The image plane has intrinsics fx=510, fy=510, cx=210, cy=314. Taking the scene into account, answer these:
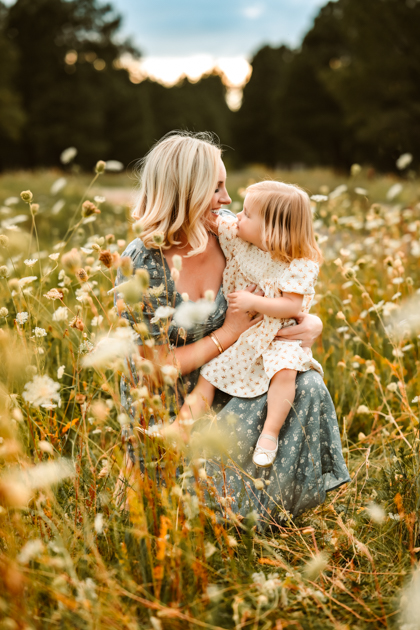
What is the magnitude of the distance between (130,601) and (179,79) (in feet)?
180

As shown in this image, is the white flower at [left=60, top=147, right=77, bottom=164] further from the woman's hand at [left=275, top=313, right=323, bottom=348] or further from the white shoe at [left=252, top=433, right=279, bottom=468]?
the white shoe at [left=252, top=433, right=279, bottom=468]

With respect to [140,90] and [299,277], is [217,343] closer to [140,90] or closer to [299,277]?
[299,277]

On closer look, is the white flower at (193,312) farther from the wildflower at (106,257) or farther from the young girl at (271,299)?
the young girl at (271,299)

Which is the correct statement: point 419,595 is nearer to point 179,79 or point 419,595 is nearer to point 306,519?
point 306,519

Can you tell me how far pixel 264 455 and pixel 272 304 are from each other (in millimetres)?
571

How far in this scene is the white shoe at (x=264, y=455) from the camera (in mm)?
1858

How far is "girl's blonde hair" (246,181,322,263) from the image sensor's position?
6.66 ft

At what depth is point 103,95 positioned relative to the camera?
28234 mm

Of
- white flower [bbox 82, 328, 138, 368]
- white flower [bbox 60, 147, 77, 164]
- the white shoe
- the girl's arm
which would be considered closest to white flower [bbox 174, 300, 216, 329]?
white flower [bbox 82, 328, 138, 368]

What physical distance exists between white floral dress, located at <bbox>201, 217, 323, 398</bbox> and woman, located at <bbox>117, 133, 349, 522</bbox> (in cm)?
4

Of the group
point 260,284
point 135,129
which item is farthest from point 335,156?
point 260,284

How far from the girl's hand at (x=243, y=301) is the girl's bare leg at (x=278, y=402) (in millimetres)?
285

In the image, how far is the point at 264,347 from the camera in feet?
6.64

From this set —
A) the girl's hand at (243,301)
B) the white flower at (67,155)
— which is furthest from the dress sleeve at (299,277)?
the white flower at (67,155)
